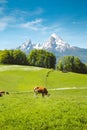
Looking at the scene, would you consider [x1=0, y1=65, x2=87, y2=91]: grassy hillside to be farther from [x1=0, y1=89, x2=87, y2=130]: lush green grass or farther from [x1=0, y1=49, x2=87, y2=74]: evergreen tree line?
[x1=0, y1=89, x2=87, y2=130]: lush green grass

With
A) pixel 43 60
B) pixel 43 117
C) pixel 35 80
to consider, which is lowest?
pixel 35 80

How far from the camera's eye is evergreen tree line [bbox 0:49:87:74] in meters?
166

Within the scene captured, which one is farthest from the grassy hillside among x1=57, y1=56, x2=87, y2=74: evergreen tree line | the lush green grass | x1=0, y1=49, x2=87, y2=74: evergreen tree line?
the lush green grass

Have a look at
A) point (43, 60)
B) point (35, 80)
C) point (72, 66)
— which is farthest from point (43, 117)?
point (43, 60)

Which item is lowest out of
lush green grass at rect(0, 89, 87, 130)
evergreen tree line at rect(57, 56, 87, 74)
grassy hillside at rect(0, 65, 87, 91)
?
grassy hillside at rect(0, 65, 87, 91)

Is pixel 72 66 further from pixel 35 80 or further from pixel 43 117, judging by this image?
pixel 43 117

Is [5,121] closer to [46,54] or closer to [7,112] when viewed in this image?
[7,112]

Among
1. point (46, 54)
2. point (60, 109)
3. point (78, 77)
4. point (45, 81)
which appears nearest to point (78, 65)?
point (46, 54)

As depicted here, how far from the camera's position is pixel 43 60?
173875 millimetres

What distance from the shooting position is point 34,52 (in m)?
179

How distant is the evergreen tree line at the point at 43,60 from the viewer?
16557 cm

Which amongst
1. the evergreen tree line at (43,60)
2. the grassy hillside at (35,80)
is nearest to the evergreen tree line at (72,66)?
the evergreen tree line at (43,60)

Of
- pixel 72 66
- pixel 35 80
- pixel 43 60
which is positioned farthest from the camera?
pixel 43 60

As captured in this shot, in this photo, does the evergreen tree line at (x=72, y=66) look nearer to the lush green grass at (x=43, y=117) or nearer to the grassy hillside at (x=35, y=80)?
the grassy hillside at (x=35, y=80)
